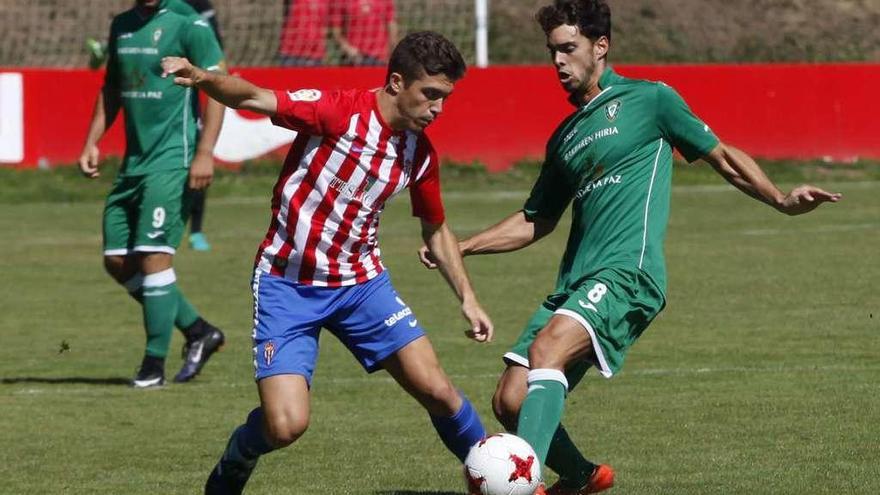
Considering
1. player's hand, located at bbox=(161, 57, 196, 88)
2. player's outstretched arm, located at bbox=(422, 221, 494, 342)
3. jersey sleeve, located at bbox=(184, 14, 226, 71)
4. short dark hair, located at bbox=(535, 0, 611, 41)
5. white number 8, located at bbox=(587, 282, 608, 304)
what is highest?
short dark hair, located at bbox=(535, 0, 611, 41)

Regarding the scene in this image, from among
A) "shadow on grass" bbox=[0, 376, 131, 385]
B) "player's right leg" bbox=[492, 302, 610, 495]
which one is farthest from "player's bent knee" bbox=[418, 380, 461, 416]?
"shadow on grass" bbox=[0, 376, 131, 385]

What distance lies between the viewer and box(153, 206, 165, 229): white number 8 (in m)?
9.59

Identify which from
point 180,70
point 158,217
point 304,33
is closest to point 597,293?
point 180,70

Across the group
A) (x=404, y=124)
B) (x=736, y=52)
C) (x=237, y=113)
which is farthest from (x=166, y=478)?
(x=736, y=52)

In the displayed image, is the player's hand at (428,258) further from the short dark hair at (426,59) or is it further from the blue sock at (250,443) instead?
the blue sock at (250,443)

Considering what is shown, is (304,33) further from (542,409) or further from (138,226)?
(542,409)

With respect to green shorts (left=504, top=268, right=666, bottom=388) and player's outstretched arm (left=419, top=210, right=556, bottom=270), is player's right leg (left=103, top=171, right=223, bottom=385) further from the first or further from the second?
green shorts (left=504, top=268, right=666, bottom=388)

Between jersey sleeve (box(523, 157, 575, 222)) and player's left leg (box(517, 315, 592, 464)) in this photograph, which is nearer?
player's left leg (box(517, 315, 592, 464))

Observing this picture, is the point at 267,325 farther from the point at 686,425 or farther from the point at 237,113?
the point at 237,113

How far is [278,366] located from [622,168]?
4.84 ft

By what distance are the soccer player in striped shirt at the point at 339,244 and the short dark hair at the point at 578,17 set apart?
423mm

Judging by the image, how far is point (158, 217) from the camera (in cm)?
Result: 959

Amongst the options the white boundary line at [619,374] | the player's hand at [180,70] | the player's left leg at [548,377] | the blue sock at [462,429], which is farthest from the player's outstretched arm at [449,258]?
the white boundary line at [619,374]

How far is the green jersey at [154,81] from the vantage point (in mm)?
9695
